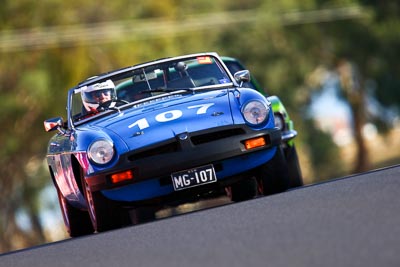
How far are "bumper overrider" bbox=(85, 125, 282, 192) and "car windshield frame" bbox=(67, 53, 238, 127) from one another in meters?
1.12

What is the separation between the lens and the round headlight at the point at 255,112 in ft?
35.7

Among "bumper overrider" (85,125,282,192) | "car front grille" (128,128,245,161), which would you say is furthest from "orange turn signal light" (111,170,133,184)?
"car front grille" (128,128,245,161)

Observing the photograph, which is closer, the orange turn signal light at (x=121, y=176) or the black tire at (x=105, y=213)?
the orange turn signal light at (x=121, y=176)

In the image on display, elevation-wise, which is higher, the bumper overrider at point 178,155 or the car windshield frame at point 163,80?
the car windshield frame at point 163,80

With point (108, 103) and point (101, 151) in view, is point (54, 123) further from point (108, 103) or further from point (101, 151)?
point (101, 151)

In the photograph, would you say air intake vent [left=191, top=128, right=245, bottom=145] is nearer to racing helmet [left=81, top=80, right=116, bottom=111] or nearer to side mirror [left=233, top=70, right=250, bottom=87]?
side mirror [left=233, top=70, right=250, bottom=87]

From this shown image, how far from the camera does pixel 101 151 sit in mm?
10695

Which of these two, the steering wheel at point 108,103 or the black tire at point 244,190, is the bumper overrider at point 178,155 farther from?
the black tire at point 244,190

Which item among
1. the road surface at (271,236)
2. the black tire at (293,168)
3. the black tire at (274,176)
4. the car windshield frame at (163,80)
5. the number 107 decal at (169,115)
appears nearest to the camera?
the road surface at (271,236)

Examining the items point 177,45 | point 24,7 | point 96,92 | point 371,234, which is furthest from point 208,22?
point 371,234

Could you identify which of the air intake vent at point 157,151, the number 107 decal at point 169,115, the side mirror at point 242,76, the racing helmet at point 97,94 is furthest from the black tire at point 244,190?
the air intake vent at point 157,151

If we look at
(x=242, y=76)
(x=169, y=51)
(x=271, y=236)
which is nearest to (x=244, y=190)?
(x=242, y=76)

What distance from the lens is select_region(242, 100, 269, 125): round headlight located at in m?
10.9

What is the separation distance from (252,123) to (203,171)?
58 centimetres
